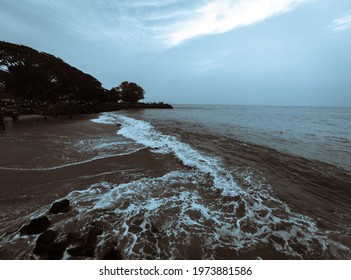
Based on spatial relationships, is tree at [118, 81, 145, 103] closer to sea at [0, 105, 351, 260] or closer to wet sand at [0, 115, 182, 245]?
wet sand at [0, 115, 182, 245]

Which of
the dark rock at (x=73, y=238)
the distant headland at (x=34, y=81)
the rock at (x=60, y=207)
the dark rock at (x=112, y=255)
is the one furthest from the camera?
the distant headland at (x=34, y=81)

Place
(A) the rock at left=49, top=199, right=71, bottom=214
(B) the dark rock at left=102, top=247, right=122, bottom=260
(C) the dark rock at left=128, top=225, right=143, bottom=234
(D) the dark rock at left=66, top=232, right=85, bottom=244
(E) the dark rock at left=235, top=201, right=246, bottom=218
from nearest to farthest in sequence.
A: (B) the dark rock at left=102, top=247, right=122, bottom=260
(D) the dark rock at left=66, top=232, right=85, bottom=244
(C) the dark rock at left=128, top=225, right=143, bottom=234
(A) the rock at left=49, top=199, right=71, bottom=214
(E) the dark rock at left=235, top=201, right=246, bottom=218

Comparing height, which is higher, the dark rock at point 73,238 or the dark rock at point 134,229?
the dark rock at point 73,238

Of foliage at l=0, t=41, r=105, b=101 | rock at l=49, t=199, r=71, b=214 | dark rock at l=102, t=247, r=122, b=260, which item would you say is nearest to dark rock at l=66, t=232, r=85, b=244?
dark rock at l=102, t=247, r=122, b=260

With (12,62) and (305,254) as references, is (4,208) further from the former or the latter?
(12,62)

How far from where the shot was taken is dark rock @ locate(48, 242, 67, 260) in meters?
2.88

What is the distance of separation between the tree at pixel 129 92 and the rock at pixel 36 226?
93070 mm

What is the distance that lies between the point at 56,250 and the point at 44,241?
13.8 inches

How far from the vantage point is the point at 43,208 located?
164 inches

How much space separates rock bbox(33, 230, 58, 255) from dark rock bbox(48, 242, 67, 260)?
95 millimetres

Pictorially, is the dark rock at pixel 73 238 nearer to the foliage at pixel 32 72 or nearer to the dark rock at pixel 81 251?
the dark rock at pixel 81 251

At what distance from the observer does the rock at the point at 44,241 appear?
9.66ft

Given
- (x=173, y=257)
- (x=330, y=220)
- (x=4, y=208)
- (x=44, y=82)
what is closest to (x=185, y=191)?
(x=173, y=257)

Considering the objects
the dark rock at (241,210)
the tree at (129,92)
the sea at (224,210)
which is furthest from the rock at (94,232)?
the tree at (129,92)
